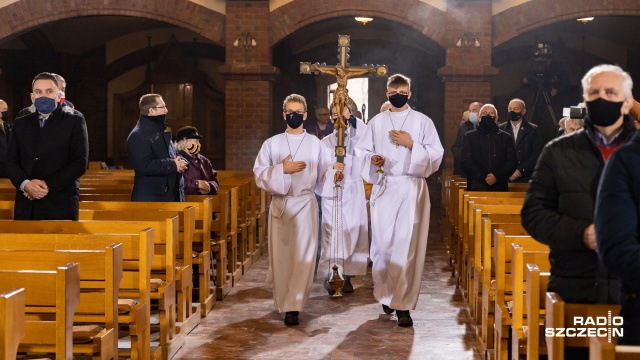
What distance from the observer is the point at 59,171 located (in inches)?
255

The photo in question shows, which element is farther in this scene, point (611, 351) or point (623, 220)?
point (623, 220)

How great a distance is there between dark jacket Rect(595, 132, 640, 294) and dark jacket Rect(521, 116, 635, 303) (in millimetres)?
482

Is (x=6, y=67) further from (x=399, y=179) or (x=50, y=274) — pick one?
(x=50, y=274)

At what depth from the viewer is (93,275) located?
469cm

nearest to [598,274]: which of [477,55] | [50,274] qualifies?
[50,274]

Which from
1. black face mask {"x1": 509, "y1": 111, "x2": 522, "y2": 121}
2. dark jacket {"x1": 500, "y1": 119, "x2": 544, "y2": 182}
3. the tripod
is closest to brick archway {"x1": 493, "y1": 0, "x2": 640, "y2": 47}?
the tripod

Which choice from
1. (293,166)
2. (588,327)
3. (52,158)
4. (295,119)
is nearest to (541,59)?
(295,119)

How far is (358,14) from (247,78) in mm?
2138

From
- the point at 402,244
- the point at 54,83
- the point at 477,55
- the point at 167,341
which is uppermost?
the point at 477,55

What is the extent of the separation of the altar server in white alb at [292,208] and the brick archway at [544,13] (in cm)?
843

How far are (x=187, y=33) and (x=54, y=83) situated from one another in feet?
43.9

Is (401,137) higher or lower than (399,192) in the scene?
higher

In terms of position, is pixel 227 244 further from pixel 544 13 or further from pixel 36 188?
pixel 544 13

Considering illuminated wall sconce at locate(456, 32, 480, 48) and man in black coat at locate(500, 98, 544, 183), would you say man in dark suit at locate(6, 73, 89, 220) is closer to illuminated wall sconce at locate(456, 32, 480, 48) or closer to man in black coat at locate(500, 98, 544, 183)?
man in black coat at locate(500, 98, 544, 183)
